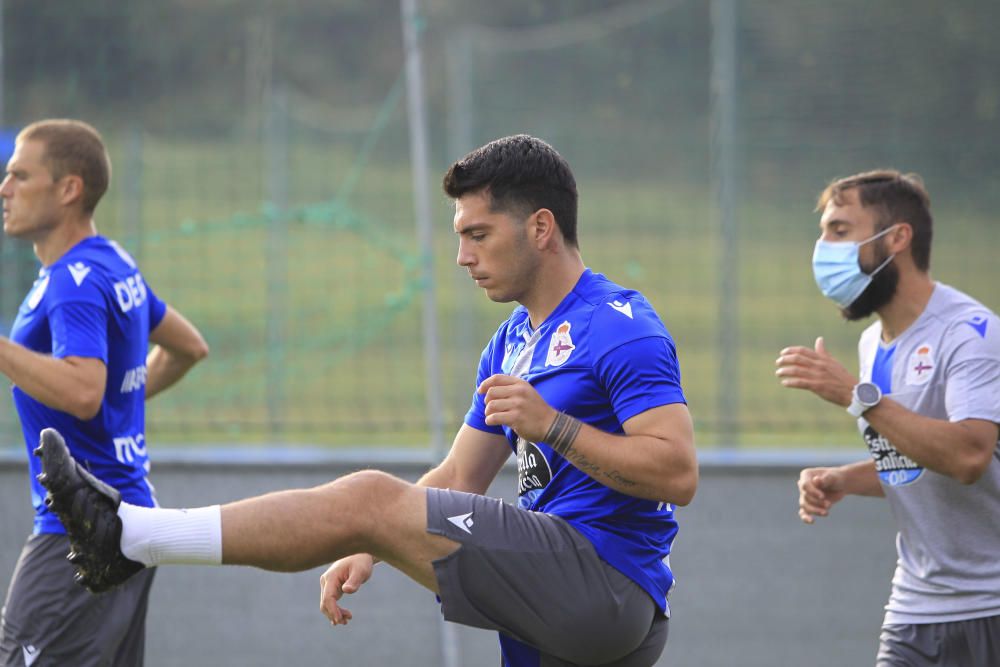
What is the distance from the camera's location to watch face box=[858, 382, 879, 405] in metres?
3.72

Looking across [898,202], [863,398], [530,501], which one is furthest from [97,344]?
[898,202]

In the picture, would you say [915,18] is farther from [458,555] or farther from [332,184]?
[458,555]

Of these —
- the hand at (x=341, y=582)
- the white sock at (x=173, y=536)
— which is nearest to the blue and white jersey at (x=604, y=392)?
the hand at (x=341, y=582)

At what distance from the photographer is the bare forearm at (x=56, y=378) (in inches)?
151

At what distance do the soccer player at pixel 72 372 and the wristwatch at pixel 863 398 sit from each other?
2.20 meters

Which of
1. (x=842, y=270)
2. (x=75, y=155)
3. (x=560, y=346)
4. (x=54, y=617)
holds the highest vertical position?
(x=75, y=155)

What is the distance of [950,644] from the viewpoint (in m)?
3.96

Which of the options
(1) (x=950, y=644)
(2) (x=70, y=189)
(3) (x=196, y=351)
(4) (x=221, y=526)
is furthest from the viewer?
(3) (x=196, y=351)

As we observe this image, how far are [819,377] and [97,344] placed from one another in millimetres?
2126

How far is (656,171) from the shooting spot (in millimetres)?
6598

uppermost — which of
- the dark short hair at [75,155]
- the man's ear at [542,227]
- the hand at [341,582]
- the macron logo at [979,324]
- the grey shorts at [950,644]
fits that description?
the dark short hair at [75,155]

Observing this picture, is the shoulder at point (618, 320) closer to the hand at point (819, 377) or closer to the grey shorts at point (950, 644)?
the hand at point (819, 377)

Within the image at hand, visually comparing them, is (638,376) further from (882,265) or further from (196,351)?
(196,351)

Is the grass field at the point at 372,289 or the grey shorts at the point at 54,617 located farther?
the grass field at the point at 372,289
